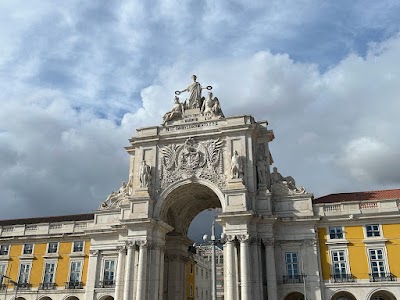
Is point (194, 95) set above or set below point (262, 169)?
above

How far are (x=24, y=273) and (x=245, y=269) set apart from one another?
25827 mm

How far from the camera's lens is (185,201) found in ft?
158

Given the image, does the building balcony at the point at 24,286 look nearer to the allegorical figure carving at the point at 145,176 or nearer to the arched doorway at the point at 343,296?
the allegorical figure carving at the point at 145,176

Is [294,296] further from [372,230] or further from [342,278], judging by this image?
[372,230]

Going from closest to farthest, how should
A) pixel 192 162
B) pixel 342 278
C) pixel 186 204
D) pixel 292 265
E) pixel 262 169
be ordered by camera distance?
pixel 342 278
pixel 292 265
pixel 262 169
pixel 192 162
pixel 186 204

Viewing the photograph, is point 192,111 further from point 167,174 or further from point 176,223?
point 176,223

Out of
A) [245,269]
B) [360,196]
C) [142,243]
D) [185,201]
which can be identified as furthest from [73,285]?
[360,196]

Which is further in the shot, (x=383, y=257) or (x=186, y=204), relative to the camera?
(x=186, y=204)

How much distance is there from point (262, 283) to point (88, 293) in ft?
59.2

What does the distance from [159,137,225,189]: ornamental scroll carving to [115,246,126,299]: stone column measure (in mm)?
7765

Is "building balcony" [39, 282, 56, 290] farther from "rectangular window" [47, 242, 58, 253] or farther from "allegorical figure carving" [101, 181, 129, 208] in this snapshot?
"allegorical figure carving" [101, 181, 129, 208]

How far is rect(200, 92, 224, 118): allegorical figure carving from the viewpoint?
46500 mm

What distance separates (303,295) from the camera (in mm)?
39250

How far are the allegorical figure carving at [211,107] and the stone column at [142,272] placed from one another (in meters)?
15.5
